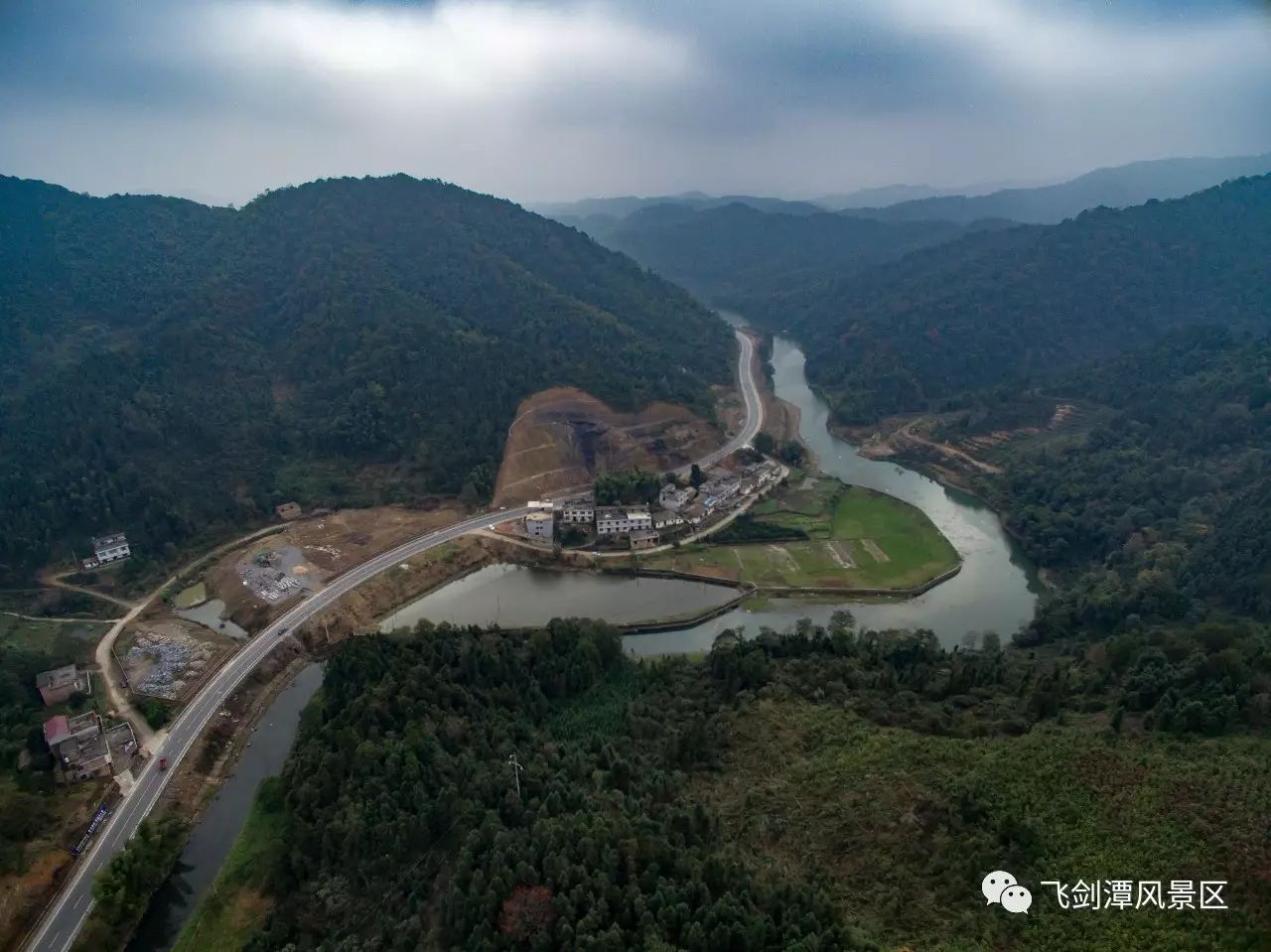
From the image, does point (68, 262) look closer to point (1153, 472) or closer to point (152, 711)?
point (152, 711)

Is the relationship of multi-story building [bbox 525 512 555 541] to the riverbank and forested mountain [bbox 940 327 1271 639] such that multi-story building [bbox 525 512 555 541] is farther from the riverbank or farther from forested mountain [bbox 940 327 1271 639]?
forested mountain [bbox 940 327 1271 639]

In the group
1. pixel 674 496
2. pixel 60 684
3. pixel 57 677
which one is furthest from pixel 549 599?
pixel 57 677

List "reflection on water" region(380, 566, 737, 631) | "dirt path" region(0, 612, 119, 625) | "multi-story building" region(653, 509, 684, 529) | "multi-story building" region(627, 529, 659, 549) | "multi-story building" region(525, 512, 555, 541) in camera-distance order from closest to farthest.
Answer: "dirt path" region(0, 612, 119, 625)
"reflection on water" region(380, 566, 737, 631)
"multi-story building" region(627, 529, 659, 549)
"multi-story building" region(525, 512, 555, 541)
"multi-story building" region(653, 509, 684, 529)

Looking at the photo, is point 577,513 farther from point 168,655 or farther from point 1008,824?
point 1008,824

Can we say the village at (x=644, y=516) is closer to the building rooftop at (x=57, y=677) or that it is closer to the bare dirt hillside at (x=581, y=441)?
the bare dirt hillside at (x=581, y=441)

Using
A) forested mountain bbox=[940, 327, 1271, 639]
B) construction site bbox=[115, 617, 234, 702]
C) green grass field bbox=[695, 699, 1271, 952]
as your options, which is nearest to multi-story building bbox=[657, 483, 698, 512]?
forested mountain bbox=[940, 327, 1271, 639]

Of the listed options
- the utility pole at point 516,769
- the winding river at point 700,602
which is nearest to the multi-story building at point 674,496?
the winding river at point 700,602

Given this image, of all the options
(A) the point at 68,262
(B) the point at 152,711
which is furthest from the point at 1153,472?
(A) the point at 68,262

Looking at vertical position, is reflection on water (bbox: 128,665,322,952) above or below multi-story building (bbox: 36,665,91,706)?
below

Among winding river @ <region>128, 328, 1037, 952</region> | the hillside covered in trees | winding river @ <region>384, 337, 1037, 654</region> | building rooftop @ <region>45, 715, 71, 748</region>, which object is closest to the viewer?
the hillside covered in trees
